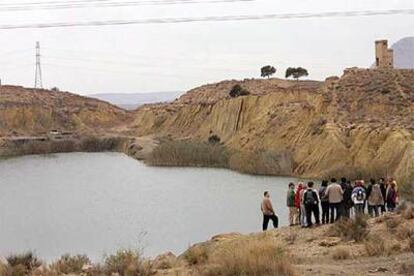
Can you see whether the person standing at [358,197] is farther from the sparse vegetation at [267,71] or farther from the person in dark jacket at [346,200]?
the sparse vegetation at [267,71]

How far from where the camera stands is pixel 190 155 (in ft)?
234

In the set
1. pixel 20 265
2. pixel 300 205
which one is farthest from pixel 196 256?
pixel 300 205

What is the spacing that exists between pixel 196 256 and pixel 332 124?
44.4 metres

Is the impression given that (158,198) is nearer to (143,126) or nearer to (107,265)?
(107,265)

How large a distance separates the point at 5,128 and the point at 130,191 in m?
65.9

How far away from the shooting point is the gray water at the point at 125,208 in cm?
2695

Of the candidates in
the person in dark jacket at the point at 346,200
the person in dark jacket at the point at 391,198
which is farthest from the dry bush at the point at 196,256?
the person in dark jacket at the point at 391,198

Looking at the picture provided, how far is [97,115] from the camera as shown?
118875mm

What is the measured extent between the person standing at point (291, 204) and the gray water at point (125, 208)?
4675 mm

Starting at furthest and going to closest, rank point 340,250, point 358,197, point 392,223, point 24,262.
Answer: point 358,197 < point 392,223 < point 24,262 < point 340,250

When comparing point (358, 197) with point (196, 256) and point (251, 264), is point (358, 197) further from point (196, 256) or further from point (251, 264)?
point (251, 264)

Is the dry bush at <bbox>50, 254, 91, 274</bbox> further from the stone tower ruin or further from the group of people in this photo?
the stone tower ruin

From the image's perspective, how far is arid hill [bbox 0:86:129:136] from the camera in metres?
110

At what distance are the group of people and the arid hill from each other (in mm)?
86947
